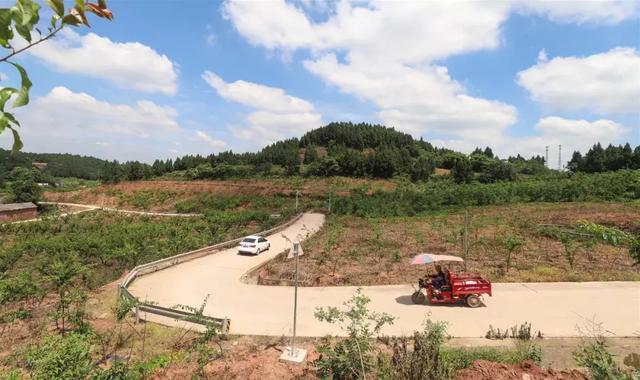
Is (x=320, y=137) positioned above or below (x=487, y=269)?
above

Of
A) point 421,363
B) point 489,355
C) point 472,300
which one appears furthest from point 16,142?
point 472,300

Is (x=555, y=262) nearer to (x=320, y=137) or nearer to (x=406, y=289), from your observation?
(x=406, y=289)

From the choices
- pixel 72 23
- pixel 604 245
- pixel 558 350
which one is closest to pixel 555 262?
pixel 604 245

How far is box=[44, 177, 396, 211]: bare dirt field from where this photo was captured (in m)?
59.1

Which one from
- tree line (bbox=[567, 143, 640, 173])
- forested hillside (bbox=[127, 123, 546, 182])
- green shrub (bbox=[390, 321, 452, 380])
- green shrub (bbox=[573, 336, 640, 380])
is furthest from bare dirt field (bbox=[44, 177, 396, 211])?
green shrub (bbox=[573, 336, 640, 380])

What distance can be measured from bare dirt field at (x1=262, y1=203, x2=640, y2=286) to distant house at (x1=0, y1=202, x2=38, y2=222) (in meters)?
44.4

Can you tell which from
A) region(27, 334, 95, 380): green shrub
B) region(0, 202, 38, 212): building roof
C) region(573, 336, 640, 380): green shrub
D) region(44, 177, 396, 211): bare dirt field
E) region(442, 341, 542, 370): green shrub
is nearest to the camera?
region(573, 336, 640, 380): green shrub

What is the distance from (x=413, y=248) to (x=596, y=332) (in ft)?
36.6

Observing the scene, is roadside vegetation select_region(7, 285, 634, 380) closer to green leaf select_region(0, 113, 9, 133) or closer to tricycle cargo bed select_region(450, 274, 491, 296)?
tricycle cargo bed select_region(450, 274, 491, 296)

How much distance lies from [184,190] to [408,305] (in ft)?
197

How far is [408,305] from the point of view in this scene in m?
11.6

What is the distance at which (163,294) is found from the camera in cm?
1336

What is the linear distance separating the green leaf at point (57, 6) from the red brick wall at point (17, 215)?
188 ft

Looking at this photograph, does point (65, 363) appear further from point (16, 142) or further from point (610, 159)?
point (610, 159)
